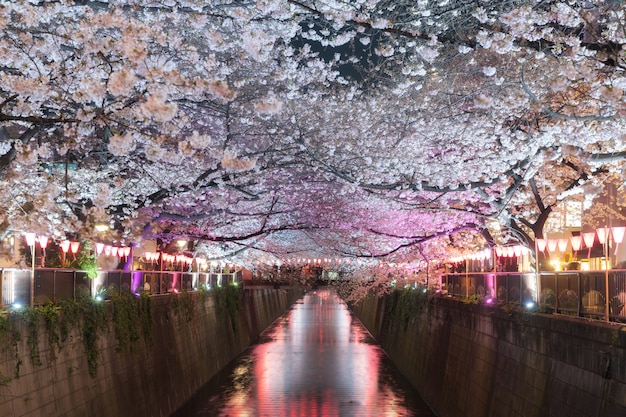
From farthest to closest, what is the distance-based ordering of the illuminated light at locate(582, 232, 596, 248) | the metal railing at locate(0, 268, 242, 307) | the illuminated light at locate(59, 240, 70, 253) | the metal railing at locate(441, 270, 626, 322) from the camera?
the illuminated light at locate(59, 240, 70, 253) → the illuminated light at locate(582, 232, 596, 248) → the metal railing at locate(0, 268, 242, 307) → the metal railing at locate(441, 270, 626, 322)

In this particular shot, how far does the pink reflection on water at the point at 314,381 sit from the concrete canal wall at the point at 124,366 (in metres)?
1.71

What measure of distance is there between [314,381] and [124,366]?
13.1 metres

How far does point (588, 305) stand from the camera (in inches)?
430

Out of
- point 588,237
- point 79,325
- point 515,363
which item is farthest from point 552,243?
point 79,325

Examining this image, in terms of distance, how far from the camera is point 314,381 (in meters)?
28.5

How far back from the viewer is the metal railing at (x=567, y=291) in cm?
992

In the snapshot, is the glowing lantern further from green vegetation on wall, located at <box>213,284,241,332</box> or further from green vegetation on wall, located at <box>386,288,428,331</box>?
green vegetation on wall, located at <box>213,284,241,332</box>

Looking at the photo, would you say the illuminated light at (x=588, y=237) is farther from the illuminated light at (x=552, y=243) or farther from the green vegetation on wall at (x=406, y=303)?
the green vegetation on wall at (x=406, y=303)

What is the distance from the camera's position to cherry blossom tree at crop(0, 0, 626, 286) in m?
10.1

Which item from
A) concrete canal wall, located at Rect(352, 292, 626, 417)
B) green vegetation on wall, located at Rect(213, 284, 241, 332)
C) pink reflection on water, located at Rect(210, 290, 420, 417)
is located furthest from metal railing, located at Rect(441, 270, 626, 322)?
green vegetation on wall, located at Rect(213, 284, 241, 332)

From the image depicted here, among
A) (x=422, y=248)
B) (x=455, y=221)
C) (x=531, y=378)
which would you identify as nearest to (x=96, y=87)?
(x=531, y=378)

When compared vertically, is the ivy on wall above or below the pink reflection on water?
above

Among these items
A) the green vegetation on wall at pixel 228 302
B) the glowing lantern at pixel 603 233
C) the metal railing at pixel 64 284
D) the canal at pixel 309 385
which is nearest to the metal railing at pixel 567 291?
the glowing lantern at pixel 603 233

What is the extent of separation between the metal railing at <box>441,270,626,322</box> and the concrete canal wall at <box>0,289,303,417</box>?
845cm
